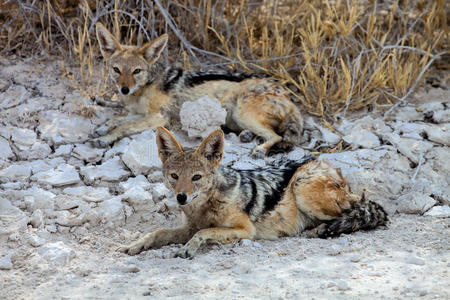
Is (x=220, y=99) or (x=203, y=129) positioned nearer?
(x=203, y=129)

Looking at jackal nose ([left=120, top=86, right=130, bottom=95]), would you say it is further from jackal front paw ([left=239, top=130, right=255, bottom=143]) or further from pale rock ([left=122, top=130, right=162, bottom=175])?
jackal front paw ([left=239, top=130, right=255, bottom=143])

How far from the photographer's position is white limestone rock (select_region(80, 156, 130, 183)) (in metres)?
5.56

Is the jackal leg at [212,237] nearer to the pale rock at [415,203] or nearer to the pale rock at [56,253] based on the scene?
the pale rock at [56,253]

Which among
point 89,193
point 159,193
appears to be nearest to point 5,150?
point 89,193

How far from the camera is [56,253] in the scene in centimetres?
412

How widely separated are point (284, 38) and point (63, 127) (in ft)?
10.6

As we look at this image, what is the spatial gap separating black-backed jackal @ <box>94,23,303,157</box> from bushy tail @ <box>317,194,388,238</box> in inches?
65.1

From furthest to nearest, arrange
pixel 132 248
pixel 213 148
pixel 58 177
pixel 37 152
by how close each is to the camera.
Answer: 1. pixel 37 152
2. pixel 58 177
3. pixel 213 148
4. pixel 132 248

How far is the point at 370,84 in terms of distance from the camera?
6.98 meters

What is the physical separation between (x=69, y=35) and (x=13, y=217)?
3588mm

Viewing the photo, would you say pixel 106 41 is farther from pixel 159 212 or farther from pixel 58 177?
pixel 159 212

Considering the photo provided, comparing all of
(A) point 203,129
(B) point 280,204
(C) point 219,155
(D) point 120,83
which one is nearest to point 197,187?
(C) point 219,155

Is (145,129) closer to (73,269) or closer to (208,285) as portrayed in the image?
(73,269)

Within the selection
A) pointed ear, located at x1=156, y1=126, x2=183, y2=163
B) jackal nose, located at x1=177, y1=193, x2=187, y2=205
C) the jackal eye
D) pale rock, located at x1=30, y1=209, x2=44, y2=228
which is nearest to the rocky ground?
pale rock, located at x1=30, y1=209, x2=44, y2=228
